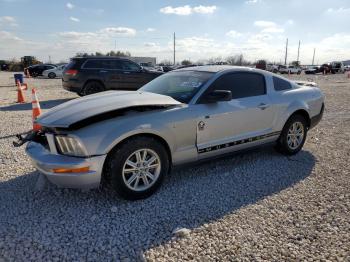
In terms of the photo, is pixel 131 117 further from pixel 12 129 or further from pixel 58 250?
pixel 12 129

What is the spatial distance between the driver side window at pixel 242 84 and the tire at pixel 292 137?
76 centimetres

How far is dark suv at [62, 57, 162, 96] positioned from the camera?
1161 centimetres

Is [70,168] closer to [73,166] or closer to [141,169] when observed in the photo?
[73,166]

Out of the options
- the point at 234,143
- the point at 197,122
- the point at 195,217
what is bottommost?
the point at 195,217

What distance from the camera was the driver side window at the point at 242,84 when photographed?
4485mm

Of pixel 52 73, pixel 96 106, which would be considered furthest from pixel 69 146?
pixel 52 73

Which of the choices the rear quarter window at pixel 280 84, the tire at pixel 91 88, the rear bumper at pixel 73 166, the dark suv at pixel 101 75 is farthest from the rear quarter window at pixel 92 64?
the rear bumper at pixel 73 166

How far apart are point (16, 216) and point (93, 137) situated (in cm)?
118

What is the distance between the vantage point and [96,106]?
12.0ft

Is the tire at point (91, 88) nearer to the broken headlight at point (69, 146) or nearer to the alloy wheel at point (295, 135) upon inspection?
the alloy wheel at point (295, 135)

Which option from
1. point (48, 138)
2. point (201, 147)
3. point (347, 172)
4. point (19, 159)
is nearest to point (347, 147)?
point (347, 172)

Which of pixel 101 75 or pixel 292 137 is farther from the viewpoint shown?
pixel 101 75

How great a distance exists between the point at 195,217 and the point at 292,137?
275 centimetres

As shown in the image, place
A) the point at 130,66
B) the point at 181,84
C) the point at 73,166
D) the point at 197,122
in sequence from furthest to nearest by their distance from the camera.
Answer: the point at 130,66 < the point at 181,84 < the point at 197,122 < the point at 73,166
